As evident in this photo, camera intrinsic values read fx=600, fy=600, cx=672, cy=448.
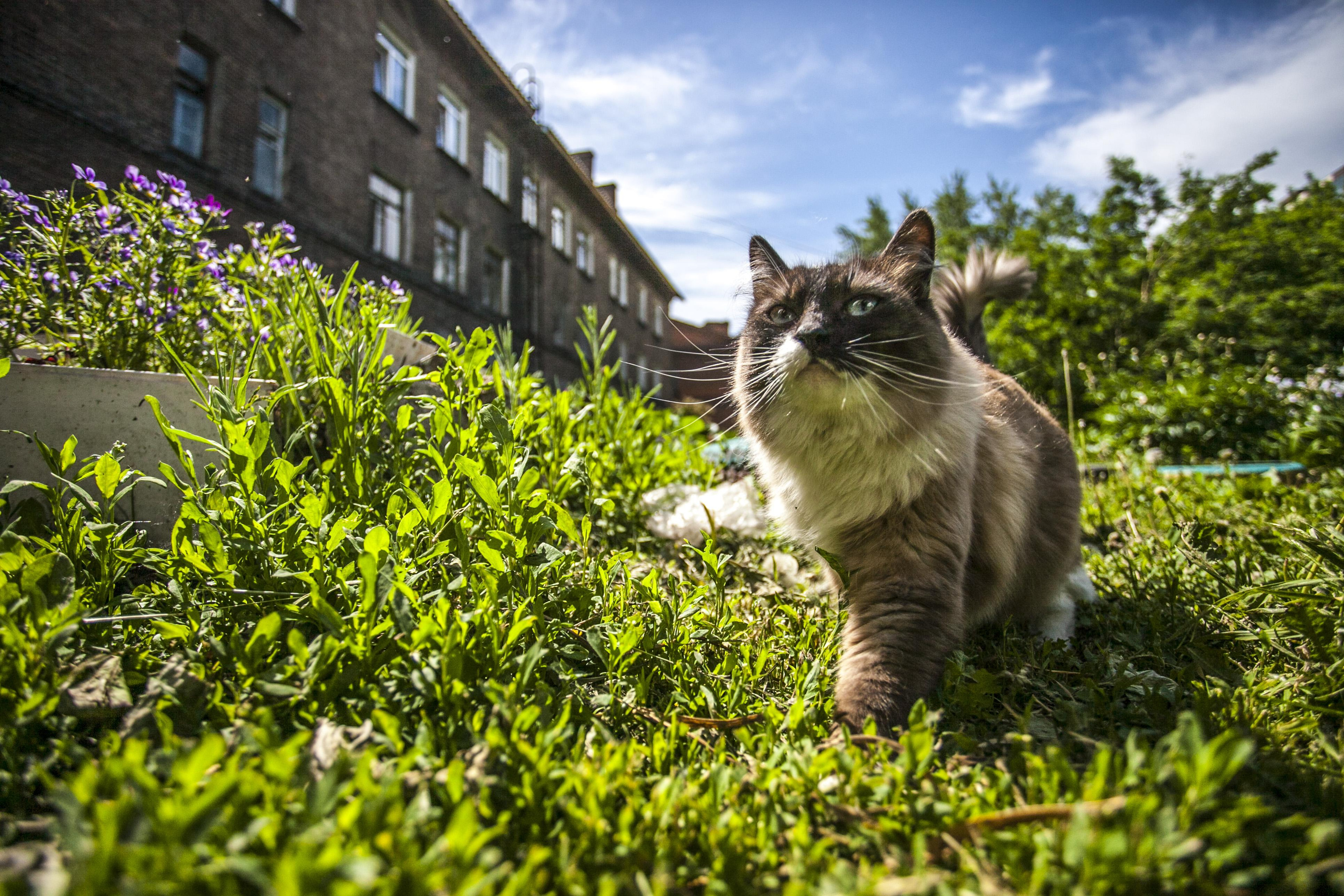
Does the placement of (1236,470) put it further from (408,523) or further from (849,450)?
(408,523)

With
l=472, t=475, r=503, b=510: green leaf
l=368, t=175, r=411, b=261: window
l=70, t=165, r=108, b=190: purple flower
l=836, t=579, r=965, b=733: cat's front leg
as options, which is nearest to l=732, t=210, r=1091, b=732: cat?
l=836, t=579, r=965, b=733: cat's front leg

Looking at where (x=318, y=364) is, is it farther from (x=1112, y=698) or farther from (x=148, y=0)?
(x=148, y=0)

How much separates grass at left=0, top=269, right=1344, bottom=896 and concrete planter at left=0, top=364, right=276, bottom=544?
0.36ft

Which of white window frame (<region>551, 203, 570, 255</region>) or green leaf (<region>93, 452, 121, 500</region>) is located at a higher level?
white window frame (<region>551, 203, 570, 255</region>)

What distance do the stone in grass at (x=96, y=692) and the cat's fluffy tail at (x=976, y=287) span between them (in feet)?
11.3

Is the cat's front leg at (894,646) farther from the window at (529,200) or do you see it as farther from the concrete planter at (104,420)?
the window at (529,200)

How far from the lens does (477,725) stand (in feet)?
3.76

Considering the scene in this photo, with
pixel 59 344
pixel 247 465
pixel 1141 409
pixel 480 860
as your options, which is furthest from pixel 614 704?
pixel 1141 409

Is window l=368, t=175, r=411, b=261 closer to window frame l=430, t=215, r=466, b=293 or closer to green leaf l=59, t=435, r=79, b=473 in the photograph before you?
window frame l=430, t=215, r=466, b=293

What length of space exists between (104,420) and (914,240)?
3.05m

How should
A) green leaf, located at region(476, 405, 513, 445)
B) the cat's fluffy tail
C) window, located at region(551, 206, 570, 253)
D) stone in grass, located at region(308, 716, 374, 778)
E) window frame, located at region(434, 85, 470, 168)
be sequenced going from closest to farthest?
stone in grass, located at region(308, 716, 374, 778), green leaf, located at region(476, 405, 513, 445), the cat's fluffy tail, window frame, located at region(434, 85, 470, 168), window, located at region(551, 206, 570, 253)

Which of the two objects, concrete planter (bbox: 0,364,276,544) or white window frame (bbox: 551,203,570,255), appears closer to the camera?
concrete planter (bbox: 0,364,276,544)

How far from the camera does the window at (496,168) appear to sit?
532 inches

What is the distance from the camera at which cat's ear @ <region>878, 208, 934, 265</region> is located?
2260 mm
